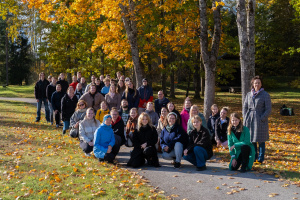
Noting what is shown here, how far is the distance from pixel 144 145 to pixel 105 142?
1.05m

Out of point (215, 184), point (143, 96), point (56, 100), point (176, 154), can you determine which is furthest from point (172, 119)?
→ point (56, 100)

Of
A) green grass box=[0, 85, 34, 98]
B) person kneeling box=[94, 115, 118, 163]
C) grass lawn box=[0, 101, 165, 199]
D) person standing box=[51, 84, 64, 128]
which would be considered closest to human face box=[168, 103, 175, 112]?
person kneeling box=[94, 115, 118, 163]

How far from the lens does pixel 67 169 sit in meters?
7.23

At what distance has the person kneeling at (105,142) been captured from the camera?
7.90 m

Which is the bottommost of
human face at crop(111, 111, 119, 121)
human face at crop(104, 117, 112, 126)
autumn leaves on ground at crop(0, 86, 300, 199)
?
autumn leaves on ground at crop(0, 86, 300, 199)

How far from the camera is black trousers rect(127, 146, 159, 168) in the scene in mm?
7652

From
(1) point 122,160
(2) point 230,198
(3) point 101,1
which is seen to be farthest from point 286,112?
(2) point 230,198

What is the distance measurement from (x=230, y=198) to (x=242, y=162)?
1801 millimetres

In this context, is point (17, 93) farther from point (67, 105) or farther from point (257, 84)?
point (257, 84)

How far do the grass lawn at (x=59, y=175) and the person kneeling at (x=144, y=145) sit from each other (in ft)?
1.75

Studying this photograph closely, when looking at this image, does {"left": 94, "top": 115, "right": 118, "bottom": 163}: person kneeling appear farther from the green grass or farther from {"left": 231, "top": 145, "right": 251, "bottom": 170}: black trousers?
the green grass

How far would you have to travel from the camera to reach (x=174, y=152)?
787 centimetres

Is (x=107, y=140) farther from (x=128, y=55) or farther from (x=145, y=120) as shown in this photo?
(x=128, y=55)

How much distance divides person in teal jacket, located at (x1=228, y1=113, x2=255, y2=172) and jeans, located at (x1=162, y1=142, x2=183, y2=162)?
121 cm
